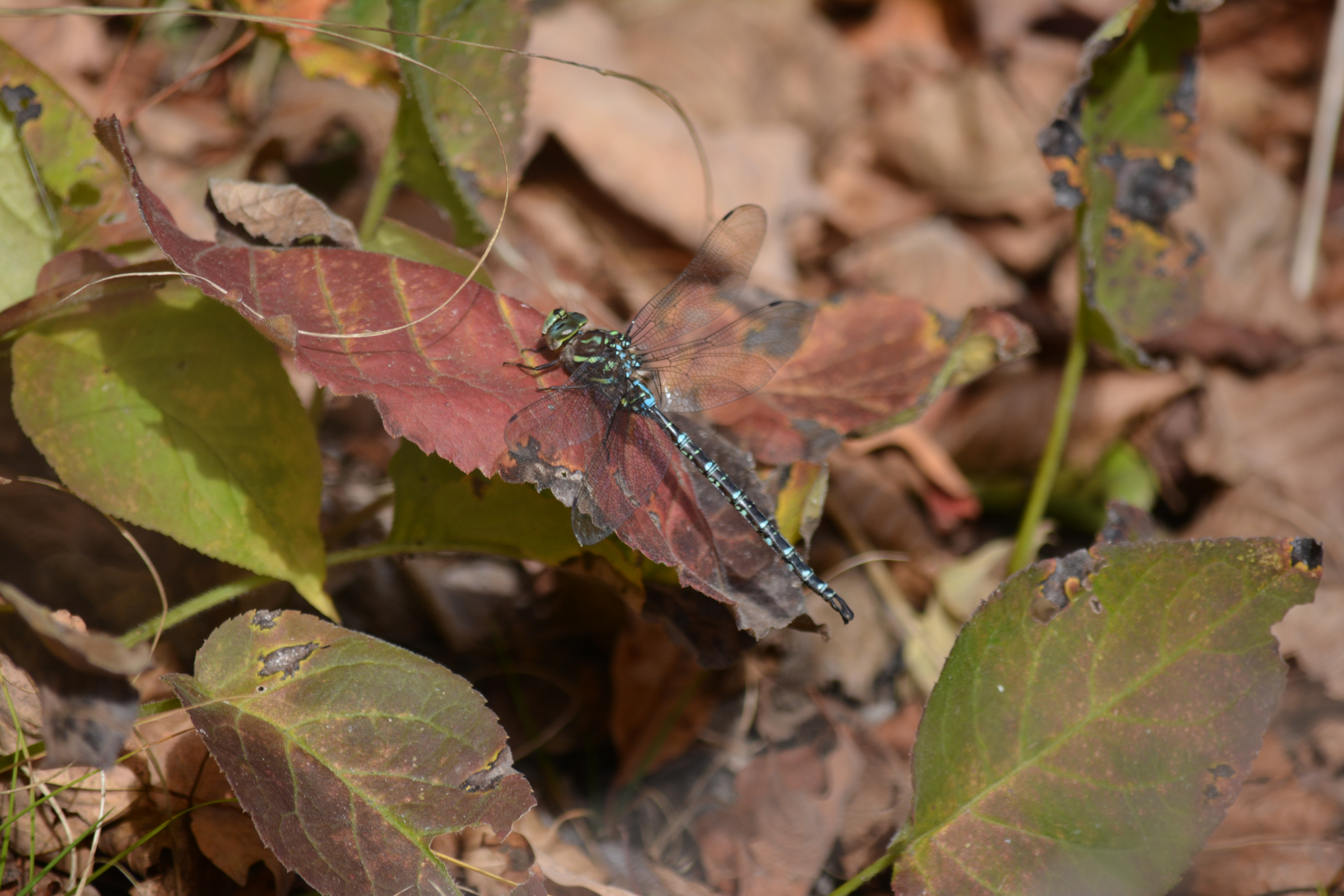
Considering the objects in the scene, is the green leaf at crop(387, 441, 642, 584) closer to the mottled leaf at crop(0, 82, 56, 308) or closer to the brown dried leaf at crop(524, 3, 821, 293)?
the mottled leaf at crop(0, 82, 56, 308)

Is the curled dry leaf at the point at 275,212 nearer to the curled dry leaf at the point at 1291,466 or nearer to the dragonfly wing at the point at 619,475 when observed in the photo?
the dragonfly wing at the point at 619,475

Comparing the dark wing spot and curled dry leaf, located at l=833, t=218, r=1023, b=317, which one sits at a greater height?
the dark wing spot

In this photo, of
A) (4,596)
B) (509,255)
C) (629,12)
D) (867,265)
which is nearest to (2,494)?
(4,596)

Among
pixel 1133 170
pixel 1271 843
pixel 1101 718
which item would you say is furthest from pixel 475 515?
pixel 1271 843

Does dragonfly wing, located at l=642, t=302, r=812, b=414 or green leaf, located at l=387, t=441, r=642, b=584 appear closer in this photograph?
green leaf, located at l=387, t=441, r=642, b=584

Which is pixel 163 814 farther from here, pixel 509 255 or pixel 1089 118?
pixel 1089 118

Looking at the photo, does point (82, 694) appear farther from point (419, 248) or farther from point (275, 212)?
point (419, 248)

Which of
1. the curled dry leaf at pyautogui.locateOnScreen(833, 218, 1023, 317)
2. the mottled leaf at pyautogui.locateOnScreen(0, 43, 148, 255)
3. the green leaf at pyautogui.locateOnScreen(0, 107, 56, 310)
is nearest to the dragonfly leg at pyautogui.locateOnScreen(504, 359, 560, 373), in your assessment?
the mottled leaf at pyautogui.locateOnScreen(0, 43, 148, 255)
